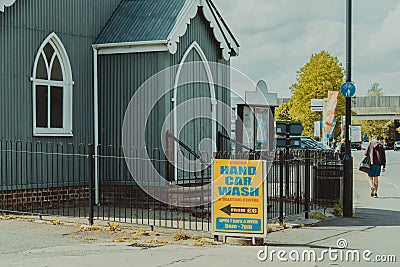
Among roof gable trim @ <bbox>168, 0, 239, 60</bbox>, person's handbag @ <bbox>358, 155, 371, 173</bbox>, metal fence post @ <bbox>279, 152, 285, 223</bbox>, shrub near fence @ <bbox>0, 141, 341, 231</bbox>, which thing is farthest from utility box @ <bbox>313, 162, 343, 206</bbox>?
person's handbag @ <bbox>358, 155, 371, 173</bbox>

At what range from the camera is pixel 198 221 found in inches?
565

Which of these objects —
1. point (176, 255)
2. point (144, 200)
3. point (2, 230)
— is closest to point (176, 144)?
point (144, 200)

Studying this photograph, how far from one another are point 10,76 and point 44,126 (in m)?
1.59

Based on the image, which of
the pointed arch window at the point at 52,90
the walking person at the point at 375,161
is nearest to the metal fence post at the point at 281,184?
the pointed arch window at the point at 52,90

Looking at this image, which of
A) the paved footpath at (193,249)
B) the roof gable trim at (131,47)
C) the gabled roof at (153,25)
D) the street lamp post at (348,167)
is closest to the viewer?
the paved footpath at (193,249)

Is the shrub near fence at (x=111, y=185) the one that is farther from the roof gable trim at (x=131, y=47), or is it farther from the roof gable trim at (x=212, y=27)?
the roof gable trim at (x=212, y=27)

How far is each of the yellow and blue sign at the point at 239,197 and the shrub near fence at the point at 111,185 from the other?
1866 mm

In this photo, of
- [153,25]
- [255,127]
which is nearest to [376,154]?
[255,127]

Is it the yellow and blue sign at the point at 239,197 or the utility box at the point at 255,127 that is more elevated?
the utility box at the point at 255,127

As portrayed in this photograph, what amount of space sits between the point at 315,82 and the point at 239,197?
41218 millimetres

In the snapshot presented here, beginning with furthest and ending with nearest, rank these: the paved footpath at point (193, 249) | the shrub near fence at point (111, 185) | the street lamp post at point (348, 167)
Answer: the street lamp post at point (348, 167) < the shrub near fence at point (111, 185) < the paved footpath at point (193, 249)

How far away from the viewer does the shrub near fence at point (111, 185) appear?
14391 mm

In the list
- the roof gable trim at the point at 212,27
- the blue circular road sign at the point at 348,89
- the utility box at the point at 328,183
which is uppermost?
the roof gable trim at the point at 212,27

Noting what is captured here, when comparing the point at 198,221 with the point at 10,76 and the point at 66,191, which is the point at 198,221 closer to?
the point at 66,191
